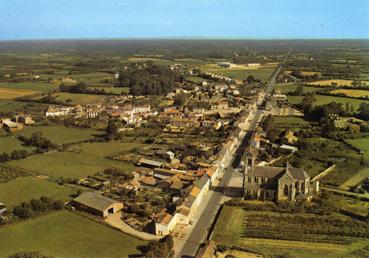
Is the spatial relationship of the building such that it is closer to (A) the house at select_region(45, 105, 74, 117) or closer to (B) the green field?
(B) the green field

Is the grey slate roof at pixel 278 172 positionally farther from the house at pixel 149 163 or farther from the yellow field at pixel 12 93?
the yellow field at pixel 12 93

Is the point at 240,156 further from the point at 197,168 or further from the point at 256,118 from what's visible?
the point at 256,118

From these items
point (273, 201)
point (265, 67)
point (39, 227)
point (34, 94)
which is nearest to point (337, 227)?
point (273, 201)

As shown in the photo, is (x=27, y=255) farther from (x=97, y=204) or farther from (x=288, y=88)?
(x=288, y=88)

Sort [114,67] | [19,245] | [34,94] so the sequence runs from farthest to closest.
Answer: [114,67]
[34,94]
[19,245]

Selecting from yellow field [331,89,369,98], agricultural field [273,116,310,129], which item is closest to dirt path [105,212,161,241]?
agricultural field [273,116,310,129]

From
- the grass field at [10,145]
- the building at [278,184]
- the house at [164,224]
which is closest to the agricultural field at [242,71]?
the grass field at [10,145]

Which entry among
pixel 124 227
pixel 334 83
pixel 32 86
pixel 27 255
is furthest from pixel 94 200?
Result: pixel 32 86
